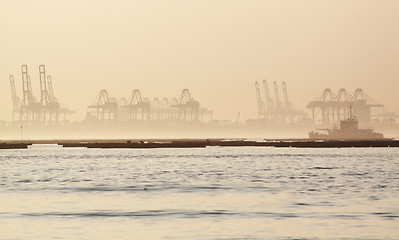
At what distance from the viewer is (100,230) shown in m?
35.2

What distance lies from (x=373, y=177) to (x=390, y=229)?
127ft

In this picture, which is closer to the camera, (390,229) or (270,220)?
(390,229)

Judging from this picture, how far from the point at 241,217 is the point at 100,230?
25.2ft

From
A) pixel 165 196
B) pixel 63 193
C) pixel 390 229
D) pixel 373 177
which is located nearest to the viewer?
pixel 390 229

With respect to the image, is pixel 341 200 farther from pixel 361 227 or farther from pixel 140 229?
pixel 140 229

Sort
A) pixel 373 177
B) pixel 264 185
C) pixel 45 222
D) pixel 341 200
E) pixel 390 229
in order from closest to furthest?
pixel 390 229 < pixel 45 222 < pixel 341 200 < pixel 264 185 < pixel 373 177

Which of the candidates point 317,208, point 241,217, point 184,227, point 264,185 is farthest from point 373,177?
point 184,227

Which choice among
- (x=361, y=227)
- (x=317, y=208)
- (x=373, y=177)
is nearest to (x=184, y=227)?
(x=361, y=227)

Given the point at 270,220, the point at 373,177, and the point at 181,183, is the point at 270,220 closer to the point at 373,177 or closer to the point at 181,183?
the point at 181,183

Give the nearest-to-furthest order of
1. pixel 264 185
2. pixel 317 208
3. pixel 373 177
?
pixel 317 208 → pixel 264 185 → pixel 373 177

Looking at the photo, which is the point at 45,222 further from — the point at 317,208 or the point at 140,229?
the point at 317,208

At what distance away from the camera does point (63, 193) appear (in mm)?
57031

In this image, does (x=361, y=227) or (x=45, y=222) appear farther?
(x=45, y=222)

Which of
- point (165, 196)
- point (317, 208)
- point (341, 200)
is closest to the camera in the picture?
point (317, 208)
